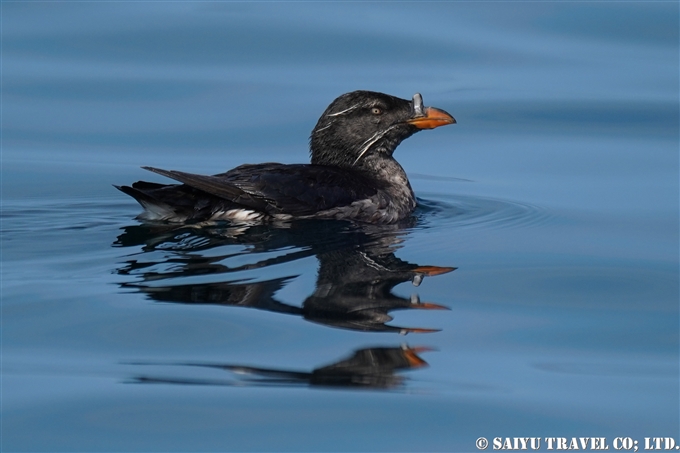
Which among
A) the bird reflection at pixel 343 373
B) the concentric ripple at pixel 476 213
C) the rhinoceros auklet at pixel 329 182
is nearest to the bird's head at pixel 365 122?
the rhinoceros auklet at pixel 329 182

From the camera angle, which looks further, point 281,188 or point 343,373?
point 281,188

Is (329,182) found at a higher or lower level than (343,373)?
higher

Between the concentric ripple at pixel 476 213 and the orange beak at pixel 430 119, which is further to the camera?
the orange beak at pixel 430 119

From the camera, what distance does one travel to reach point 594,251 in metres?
8.14

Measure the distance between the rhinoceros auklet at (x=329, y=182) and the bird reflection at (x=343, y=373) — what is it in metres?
2.51

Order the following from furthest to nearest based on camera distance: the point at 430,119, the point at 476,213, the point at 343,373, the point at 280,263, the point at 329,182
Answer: the point at 476,213 → the point at 430,119 → the point at 329,182 → the point at 280,263 → the point at 343,373

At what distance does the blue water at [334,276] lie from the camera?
17.1ft

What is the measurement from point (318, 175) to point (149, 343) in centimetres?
272

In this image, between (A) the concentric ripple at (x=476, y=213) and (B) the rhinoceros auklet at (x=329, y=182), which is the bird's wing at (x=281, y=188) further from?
(A) the concentric ripple at (x=476, y=213)

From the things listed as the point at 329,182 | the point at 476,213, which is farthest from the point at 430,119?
the point at 329,182

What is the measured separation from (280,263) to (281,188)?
40.0 inches

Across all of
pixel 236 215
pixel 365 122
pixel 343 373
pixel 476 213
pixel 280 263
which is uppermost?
pixel 365 122

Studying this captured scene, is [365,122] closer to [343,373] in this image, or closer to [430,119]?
[430,119]

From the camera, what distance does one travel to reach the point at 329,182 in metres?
8.33
